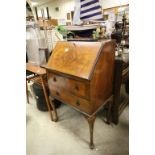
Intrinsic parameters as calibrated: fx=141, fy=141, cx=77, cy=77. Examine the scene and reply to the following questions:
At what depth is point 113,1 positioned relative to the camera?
550 cm

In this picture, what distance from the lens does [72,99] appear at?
1.46 m

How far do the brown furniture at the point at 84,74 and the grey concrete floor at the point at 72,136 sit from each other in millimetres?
163

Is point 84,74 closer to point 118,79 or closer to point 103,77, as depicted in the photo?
point 103,77

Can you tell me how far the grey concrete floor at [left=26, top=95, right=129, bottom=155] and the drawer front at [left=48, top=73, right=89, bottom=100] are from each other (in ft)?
2.05

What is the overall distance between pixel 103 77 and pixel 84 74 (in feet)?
0.91

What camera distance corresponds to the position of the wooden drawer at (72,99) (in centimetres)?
134

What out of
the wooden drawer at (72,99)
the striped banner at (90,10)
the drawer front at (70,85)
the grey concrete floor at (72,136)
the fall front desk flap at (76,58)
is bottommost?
the grey concrete floor at (72,136)

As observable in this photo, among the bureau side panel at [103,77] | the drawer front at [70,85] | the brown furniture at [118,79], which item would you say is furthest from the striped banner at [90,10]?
the drawer front at [70,85]

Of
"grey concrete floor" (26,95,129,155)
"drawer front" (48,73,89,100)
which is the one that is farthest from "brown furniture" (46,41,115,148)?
"grey concrete floor" (26,95,129,155)

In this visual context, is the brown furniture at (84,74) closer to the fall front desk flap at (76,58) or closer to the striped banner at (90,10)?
the fall front desk flap at (76,58)
